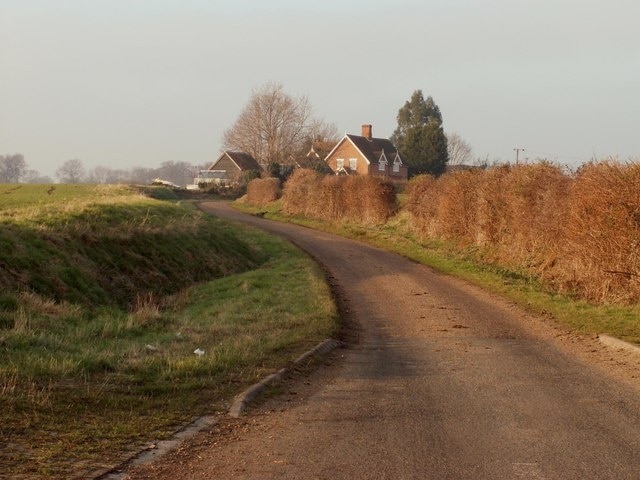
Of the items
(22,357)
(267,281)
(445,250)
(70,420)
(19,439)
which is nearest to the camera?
(19,439)

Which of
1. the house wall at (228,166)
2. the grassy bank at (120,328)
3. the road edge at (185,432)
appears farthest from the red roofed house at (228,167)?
the road edge at (185,432)

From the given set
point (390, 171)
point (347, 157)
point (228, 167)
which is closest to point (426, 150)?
point (390, 171)

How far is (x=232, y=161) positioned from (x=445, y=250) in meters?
66.3

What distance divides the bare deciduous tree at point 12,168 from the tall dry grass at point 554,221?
133492mm

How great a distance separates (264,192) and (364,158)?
80.4 feet

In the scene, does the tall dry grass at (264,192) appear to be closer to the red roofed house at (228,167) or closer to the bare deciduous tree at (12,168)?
the red roofed house at (228,167)

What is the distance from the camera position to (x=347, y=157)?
286 feet

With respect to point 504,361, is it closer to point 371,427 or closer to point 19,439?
point 371,427

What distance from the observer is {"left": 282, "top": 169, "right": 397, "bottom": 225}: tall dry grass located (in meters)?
40.3

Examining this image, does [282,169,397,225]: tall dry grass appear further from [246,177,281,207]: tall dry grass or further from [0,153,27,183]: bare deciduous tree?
[0,153,27,183]: bare deciduous tree

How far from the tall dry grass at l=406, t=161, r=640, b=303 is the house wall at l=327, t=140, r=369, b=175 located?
5160cm

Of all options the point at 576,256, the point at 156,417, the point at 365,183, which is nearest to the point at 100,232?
the point at 576,256

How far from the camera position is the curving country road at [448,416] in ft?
19.5

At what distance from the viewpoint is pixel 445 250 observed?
95.1 feet
